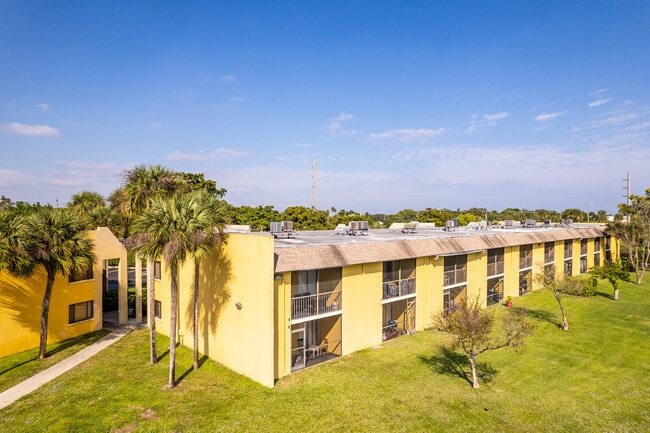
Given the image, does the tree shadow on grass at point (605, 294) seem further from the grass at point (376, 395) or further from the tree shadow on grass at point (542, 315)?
the grass at point (376, 395)

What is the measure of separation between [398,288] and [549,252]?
83.7 ft

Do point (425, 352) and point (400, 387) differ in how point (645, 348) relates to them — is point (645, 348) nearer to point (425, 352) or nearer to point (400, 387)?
point (425, 352)

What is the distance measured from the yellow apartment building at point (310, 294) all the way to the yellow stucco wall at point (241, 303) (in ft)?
0.16

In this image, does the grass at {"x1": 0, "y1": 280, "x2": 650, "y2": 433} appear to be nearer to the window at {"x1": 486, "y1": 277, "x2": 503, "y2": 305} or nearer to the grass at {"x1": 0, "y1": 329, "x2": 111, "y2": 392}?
the grass at {"x1": 0, "y1": 329, "x2": 111, "y2": 392}

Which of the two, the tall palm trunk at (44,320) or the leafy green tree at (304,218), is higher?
the leafy green tree at (304,218)

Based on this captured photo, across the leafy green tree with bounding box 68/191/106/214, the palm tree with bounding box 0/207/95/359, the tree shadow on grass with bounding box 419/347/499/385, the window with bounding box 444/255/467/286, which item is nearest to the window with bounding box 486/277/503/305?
the window with bounding box 444/255/467/286

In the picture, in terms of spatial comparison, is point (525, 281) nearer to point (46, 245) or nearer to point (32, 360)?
point (46, 245)

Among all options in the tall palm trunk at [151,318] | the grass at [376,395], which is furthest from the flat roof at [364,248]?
the tall palm trunk at [151,318]

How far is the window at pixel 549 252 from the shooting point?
37.5 meters

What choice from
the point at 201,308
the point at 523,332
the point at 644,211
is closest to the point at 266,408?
the point at 201,308

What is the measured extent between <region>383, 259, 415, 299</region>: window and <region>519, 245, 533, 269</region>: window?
57.6 ft

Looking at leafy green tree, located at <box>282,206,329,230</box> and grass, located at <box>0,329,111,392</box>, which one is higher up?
leafy green tree, located at <box>282,206,329,230</box>

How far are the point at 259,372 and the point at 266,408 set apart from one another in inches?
94.5

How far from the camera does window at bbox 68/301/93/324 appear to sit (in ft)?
78.0
